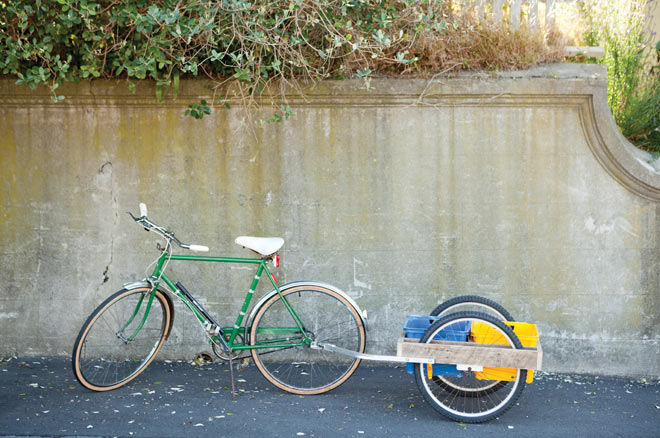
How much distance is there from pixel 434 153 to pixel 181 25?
230cm

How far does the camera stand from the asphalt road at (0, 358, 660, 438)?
417 centimetres

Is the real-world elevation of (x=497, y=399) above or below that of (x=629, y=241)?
below

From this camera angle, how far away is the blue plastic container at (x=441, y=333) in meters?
4.39

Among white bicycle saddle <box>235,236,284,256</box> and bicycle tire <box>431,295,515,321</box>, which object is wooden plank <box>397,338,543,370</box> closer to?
Answer: bicycle tire <box>431,295,515,321</box>

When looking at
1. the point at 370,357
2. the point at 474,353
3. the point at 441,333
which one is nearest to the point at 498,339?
the point at 474,353

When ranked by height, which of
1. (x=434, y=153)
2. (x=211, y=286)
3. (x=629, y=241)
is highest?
(x=434, y=153)

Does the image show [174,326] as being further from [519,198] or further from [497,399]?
[519,198]

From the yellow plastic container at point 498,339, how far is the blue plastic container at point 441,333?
8cm

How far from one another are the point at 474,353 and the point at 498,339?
0.70 ft

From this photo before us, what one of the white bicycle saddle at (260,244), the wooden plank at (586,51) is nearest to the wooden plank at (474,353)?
the white bicycle saddle at (260,244)

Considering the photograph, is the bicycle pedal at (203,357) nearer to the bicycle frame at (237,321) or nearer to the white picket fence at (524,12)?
the bicycle frame at (237,321)

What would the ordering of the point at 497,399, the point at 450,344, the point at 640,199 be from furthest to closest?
the point at 640,199
the point at 497,399
the point at 450,344

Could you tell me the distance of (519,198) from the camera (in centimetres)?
541

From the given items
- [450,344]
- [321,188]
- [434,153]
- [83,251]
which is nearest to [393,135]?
[434,153]
